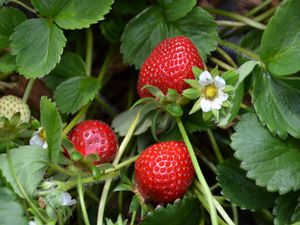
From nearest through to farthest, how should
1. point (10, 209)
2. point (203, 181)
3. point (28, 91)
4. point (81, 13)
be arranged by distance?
point (10, 209), point (203, 181), point (81, 13), point (28, 91)

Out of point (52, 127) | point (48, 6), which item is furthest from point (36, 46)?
point (52, 127)

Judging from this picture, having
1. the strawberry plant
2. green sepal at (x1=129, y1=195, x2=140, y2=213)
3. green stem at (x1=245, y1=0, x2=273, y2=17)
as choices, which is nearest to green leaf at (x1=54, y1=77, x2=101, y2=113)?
the strawberry plant

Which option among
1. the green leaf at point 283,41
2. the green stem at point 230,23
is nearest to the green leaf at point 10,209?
the green leaf at point 283,41

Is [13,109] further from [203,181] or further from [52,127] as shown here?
[203,181]

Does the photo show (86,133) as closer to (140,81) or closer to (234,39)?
(140,81)

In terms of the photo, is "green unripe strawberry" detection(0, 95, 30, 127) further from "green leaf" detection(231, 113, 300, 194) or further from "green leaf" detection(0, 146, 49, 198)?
"green leaf" detection(231, 113, 300, 194)

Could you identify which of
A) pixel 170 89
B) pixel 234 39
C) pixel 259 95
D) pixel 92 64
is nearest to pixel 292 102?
pixel 259 95
